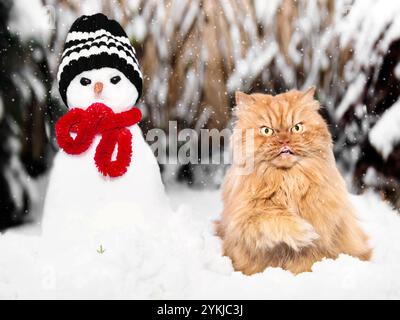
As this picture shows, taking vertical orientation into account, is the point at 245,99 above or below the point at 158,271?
above

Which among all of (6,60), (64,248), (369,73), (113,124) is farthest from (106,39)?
(369,73)

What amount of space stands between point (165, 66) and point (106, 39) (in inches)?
10.2

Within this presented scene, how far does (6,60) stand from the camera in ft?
5.24

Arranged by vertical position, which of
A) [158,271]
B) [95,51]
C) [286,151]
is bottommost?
[158,271]

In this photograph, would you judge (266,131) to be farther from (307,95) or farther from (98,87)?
(98,87)

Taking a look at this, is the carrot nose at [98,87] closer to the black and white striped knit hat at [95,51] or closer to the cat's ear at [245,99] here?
the black and white striped knit hat at [95,51]

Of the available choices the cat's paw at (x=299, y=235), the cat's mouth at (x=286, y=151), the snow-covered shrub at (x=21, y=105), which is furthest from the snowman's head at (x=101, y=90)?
the cat's paw at (x=299, y=235)

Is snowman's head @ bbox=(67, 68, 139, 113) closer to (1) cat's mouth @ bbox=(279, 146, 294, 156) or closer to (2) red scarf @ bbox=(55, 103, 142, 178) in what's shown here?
(2) red scarf @ bbox=(55, 103, 142, 178)

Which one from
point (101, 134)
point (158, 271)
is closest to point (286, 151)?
point (158, 271)

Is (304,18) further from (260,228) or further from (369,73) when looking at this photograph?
(260,228)

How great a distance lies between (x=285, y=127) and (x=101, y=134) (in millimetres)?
526

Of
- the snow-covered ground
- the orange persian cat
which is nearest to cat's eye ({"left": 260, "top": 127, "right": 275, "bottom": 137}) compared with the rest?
the orange persian cat

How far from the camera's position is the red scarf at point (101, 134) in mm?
1433

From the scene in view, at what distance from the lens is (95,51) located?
1.45m
